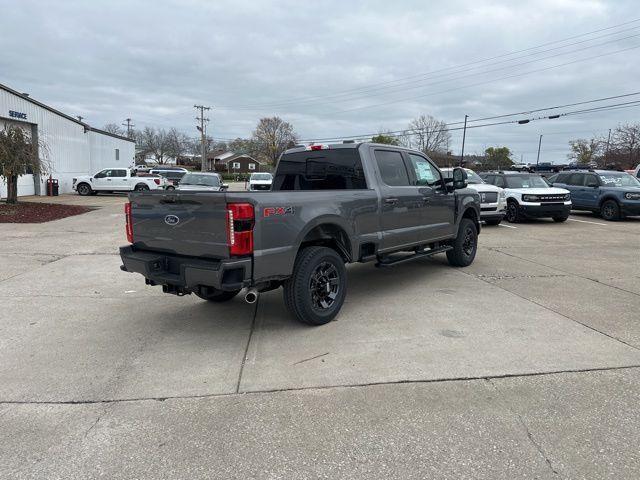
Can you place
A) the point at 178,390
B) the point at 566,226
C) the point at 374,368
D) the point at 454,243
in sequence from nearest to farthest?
the point at 178,390, the point at 374,368, the point at 454,243, the point at 566,226

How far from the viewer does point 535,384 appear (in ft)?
12.4

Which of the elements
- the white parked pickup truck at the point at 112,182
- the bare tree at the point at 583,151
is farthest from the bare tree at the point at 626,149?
the white parked pickup truck at the point at 112,182

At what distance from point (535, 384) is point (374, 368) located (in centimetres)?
127

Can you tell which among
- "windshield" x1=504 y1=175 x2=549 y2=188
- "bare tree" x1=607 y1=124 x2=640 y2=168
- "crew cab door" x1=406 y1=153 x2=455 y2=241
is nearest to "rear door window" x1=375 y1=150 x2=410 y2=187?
"crew cab door" x1=406 y1=153 x2=455 y2=241

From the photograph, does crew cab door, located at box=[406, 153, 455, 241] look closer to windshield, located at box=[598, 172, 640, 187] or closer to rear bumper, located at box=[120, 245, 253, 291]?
rear bumper, located at box=[120, 245, 253, 291]

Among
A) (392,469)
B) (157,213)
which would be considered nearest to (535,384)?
(392,469)

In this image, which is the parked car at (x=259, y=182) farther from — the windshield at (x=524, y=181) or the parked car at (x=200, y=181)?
the windshield at (x=524, y=181)

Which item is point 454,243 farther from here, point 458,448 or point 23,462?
point 23,462

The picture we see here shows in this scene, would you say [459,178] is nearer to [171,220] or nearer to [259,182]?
[171,220]

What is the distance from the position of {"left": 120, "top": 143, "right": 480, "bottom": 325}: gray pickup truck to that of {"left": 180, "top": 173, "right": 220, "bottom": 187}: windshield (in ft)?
41.2

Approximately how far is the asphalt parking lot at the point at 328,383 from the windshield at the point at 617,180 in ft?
40.2

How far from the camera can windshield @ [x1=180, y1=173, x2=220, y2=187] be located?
62.0 feet

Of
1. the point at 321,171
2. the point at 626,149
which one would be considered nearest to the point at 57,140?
the point at 321,171

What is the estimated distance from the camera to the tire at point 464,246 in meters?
8.16
